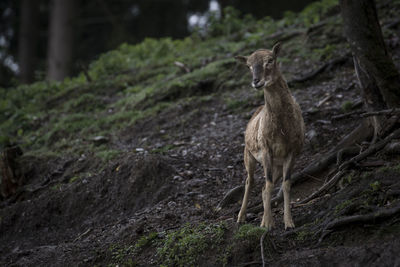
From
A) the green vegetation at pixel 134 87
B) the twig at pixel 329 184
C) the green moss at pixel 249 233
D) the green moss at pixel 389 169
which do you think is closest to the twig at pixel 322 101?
the green vegetation at pixel 134 87

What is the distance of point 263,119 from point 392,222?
2.18m

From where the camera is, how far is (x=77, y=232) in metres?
7.88

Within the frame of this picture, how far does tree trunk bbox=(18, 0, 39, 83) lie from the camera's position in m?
22.5

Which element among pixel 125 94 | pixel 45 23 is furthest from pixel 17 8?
pixel 125 94

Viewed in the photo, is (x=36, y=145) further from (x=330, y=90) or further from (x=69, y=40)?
(x=69, y=40)

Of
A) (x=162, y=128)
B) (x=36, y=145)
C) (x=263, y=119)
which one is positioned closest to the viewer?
(x=263, y=119)

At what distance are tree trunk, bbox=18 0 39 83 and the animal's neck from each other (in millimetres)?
19550

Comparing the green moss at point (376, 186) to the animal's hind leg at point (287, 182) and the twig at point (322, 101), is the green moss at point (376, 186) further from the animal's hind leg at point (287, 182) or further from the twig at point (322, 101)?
the twig at point (322, 101)

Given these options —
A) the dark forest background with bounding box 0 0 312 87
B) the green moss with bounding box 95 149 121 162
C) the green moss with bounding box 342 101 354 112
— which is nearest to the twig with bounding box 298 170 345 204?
the green moss with bounding box 342 101 354 112

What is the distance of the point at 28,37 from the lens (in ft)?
74.5

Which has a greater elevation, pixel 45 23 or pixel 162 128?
pixel 45 23

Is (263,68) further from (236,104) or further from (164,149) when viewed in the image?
(236,104)

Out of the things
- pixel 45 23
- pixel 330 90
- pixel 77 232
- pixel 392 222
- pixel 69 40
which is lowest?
pixel 77 232

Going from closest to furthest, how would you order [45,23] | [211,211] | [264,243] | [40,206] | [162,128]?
1. [264,243]
2. [211,211]
3. [40,206]
4. [162,128]
5. [45,23]
